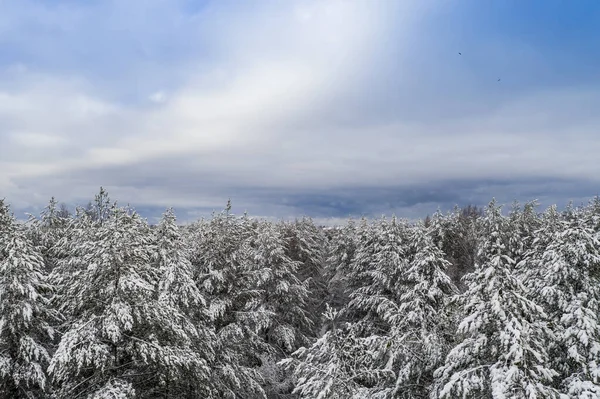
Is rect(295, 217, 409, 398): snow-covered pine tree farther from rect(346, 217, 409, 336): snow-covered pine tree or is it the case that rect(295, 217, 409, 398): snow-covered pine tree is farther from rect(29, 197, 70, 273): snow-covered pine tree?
rect(29, 197, 70, 273): snow-covered pine tree

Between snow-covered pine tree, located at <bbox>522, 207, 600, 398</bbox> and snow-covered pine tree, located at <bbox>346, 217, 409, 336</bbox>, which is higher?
snow-covered pine tree, located at <bbox>522, 207, 600, 398</bbox>

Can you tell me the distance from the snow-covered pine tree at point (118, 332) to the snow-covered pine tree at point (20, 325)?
33.7 inches

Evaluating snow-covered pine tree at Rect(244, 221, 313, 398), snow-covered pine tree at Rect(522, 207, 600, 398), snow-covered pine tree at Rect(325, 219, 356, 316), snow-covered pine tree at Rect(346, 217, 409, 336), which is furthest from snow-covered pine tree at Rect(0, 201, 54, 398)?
snow-covered pine tree at Rect(325, 219, 356, 316)

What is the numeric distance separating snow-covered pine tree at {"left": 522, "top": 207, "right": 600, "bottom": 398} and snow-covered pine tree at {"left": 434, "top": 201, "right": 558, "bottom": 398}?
0.54 metres

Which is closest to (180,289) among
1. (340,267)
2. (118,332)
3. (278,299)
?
(118,332)

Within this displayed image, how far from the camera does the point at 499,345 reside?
7680 mm

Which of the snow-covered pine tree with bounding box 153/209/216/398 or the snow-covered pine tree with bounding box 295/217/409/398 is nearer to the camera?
the snow-covered pine tree with bounding box 295/217/409/398

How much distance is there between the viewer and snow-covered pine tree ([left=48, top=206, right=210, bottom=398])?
32.9 ft

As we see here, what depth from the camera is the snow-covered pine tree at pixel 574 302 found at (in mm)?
8094

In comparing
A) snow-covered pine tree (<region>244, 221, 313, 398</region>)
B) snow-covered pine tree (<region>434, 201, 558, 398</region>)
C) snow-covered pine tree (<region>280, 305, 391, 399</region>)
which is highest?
snow-covered pine tree (<region>434, 201, 558, 398</region>)

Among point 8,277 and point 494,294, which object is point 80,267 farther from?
point 494,294

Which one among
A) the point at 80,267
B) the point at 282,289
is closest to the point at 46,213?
the point at 80,267

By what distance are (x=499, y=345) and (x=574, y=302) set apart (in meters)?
2.38

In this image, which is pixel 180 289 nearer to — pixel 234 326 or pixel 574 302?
pixel 234 326
